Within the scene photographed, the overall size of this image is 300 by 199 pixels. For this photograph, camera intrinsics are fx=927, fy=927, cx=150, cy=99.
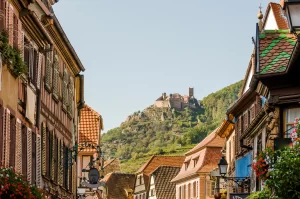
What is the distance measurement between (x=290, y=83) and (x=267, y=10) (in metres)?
11.1

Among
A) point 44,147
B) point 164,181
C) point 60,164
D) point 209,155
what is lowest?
point 164,181

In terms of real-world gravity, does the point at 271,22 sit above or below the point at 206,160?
above

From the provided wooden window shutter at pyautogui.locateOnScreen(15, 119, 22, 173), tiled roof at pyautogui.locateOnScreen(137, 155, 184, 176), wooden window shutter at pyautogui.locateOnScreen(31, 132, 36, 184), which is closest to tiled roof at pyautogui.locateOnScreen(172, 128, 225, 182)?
tiled roof at pyautogui.locateOnScreen(137, 155, 184, 176)

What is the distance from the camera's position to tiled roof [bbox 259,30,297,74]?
2206 cm

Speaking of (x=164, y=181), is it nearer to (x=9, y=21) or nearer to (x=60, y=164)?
(x=60, y=164)

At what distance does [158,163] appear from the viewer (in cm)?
9731

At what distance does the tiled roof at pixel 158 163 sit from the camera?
314ft

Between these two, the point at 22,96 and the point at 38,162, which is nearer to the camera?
the point at 22,96

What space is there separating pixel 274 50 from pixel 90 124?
1104 inches

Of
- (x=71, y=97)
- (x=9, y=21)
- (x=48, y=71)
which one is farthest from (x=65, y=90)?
(x=9, y=21)

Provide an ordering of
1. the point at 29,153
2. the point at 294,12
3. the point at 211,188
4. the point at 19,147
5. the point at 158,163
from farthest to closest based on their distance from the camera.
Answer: the point at 158,163 → the point at 211,188 → the point at 29,153 → the point at 19,147 → the point at 294,12

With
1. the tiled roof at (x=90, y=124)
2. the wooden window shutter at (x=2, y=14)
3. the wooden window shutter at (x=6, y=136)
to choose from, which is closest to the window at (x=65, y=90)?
the wooden window shutter at (x=6, y=136)

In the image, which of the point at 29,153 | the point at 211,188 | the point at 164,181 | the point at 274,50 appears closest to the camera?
the point at 274,50

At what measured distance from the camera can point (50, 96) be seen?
29.3m
